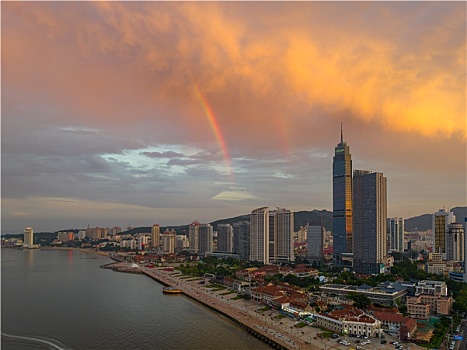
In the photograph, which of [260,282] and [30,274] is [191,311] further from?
[30,274]

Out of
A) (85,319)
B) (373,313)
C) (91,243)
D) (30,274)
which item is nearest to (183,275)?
(30,274)

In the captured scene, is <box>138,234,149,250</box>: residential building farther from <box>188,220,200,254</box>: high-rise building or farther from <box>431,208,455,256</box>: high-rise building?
<box>431,208,455,256</box>: high-rise building

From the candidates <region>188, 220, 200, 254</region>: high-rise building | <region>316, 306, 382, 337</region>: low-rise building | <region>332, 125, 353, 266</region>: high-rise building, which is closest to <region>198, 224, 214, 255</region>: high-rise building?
<region>188, 220, 200, 254</region>: high-rise building

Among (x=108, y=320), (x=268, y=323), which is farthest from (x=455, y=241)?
(x=108, y=320)

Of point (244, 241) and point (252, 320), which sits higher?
point (244, 241)

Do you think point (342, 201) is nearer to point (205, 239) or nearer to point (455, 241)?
point (455, 241)
